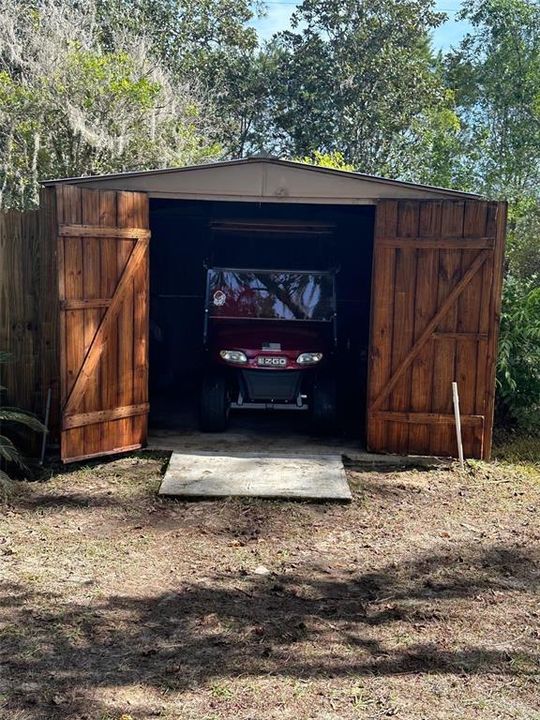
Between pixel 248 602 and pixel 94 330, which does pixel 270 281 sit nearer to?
pixel 94 330

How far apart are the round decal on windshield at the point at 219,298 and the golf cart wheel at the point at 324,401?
1499mm

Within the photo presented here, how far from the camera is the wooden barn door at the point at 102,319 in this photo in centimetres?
641

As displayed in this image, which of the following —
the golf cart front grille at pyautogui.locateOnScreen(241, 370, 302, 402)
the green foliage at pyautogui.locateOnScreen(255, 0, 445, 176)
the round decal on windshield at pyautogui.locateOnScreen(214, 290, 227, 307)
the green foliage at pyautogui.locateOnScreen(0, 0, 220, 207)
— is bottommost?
the golf cart front grille at pyautogui.locateOnScreen(241, 370, 302, 402)

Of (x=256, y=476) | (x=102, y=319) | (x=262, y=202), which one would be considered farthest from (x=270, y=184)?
(x=256, y=476)

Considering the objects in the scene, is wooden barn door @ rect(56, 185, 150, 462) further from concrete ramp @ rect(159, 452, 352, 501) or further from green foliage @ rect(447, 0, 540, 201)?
green foliage @ rect(447, 0, 540, 201)

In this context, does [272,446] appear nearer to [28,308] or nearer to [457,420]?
[457,420]

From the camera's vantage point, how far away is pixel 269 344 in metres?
7.59

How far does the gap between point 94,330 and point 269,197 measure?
209cm

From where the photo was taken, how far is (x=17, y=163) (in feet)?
47.2

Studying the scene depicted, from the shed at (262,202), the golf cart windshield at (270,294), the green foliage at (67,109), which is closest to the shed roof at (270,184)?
the shed at (262,202)

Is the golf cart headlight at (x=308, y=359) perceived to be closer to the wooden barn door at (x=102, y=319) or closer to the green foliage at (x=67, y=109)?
the wooden barn door at (x=102, y=319)

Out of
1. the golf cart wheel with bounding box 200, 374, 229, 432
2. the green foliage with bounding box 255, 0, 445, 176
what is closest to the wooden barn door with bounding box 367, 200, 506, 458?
the golf cart wheel with bounding box 200, 374, 229, 432

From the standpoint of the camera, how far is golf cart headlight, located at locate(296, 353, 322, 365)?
24.7 ft

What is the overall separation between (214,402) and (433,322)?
249 cm
